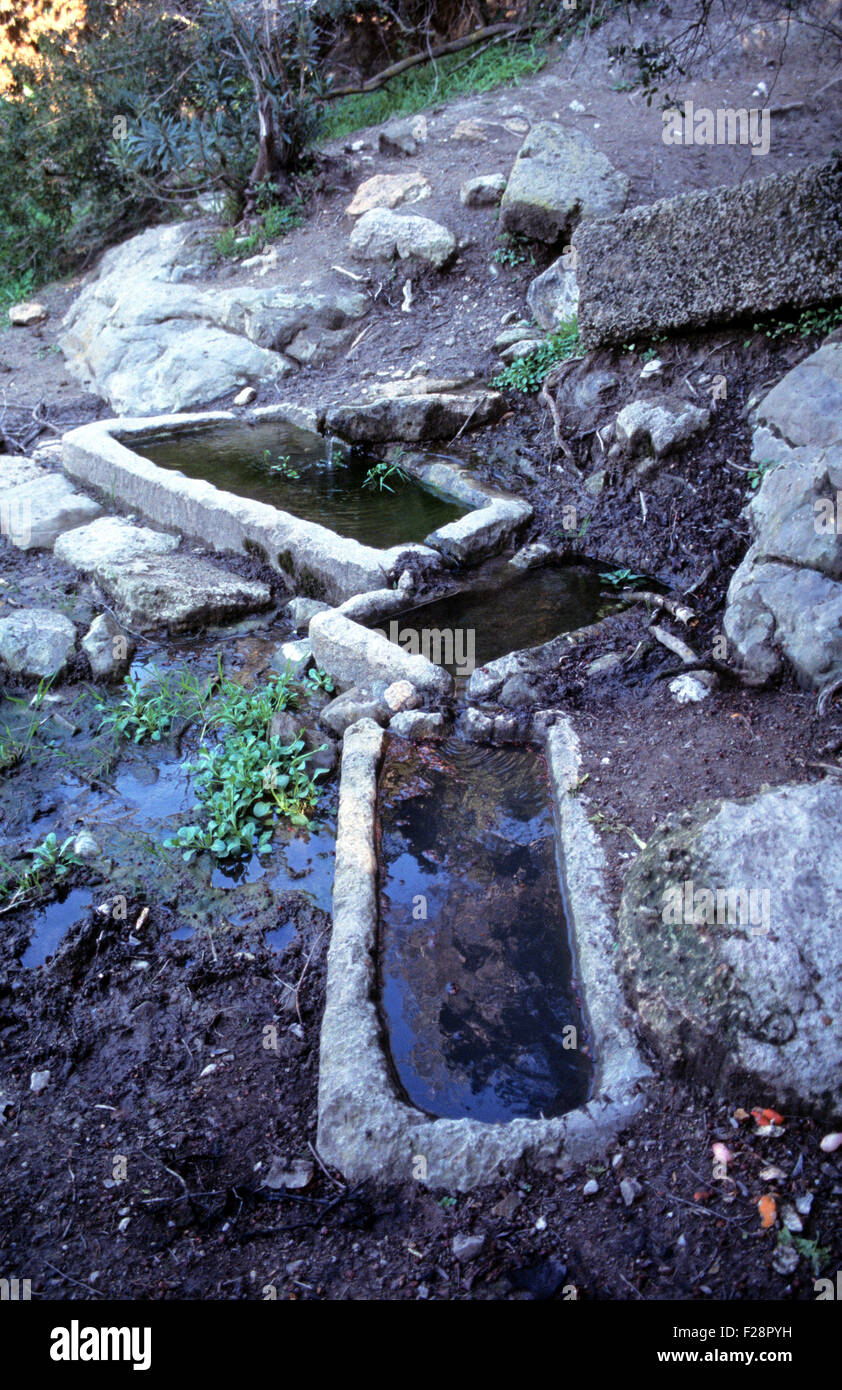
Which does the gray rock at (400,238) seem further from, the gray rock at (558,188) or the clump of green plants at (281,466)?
the clump of green plants at (281,466)

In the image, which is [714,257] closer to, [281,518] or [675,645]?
[675,645]

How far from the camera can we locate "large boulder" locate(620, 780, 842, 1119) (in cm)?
198

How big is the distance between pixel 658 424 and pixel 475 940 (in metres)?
3.26

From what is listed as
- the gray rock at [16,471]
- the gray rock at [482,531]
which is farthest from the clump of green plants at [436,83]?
the gray rock at [482,531]

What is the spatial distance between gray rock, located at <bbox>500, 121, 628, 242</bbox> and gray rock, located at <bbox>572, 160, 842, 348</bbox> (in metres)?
2.10

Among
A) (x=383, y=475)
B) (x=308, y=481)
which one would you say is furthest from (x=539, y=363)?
(x=308, y=481)

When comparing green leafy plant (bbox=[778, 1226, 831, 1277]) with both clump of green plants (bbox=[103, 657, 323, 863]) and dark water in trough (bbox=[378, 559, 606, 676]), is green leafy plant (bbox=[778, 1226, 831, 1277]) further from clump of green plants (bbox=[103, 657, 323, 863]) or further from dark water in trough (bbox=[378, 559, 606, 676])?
dark water in trough (bbox=[378, 559, 606, 676])

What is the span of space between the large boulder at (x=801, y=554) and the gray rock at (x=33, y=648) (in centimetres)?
311

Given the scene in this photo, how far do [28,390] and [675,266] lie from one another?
20.9 ft

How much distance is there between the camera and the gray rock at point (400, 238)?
25.5 ft

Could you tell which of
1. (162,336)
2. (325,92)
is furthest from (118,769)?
(325,92)

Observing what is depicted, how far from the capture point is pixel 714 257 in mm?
4684

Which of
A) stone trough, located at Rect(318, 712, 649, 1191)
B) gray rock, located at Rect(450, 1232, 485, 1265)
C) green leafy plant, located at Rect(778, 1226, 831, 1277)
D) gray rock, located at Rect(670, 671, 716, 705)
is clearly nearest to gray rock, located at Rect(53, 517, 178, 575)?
stone trough, located at Rect(318, 712, 649, 1191)

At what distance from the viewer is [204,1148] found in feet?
7.27
